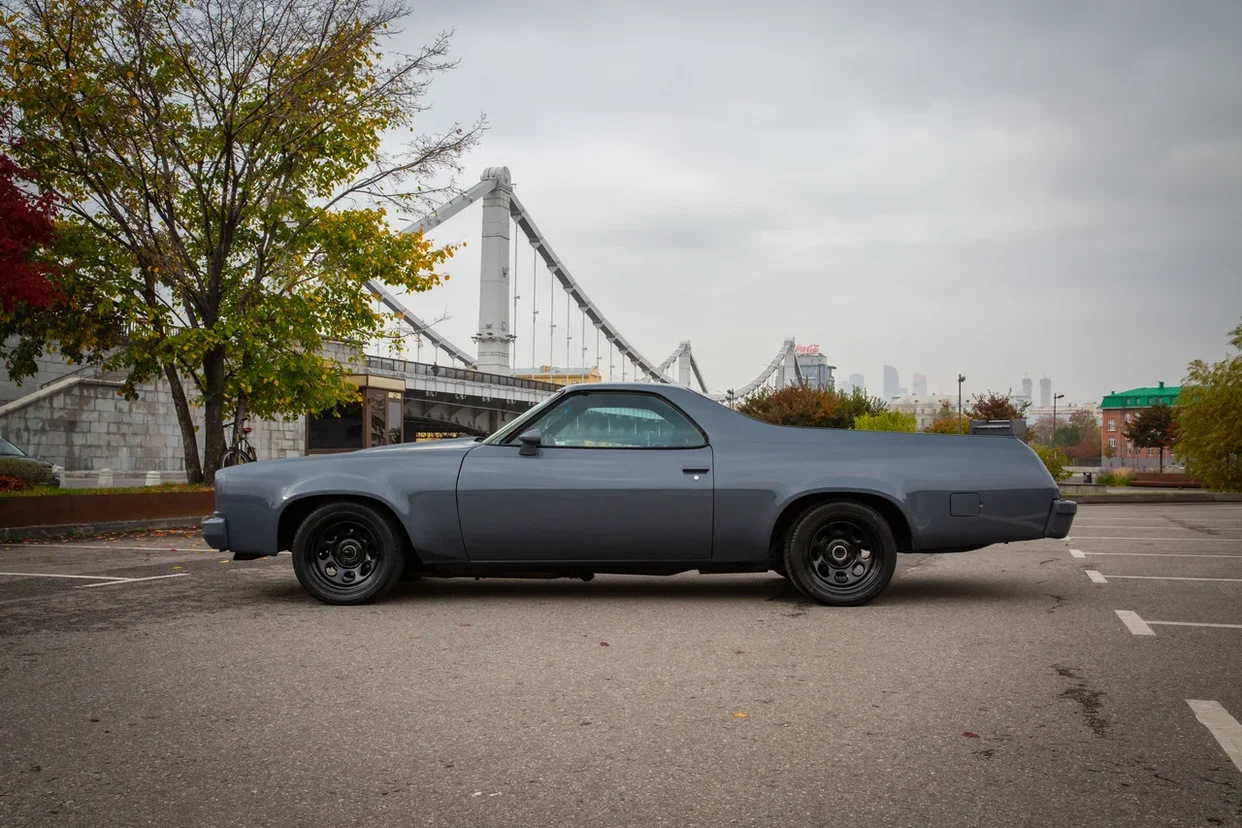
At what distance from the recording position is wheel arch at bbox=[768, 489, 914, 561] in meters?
6.73

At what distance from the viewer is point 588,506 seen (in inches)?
263

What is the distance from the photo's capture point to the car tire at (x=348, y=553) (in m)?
6.76

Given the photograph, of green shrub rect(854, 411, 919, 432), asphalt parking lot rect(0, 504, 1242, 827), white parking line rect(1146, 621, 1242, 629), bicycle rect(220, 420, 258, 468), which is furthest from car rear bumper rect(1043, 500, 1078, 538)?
green shrub rect(854, 411, 919, 432)

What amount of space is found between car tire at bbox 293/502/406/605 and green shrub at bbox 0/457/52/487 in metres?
14.4

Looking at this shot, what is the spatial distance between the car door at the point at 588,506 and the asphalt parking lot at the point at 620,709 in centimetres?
38

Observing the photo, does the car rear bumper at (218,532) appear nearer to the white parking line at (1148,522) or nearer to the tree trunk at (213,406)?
the tree trunk at (213,406)

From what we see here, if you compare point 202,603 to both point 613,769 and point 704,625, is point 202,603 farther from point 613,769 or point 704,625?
point 613,769

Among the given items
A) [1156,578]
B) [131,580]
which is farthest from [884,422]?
[131,580]

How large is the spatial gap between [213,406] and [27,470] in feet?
14.6

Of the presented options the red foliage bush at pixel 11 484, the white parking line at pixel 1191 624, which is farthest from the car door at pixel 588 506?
the red foliage bush at pixel 11 484

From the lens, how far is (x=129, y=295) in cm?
1739

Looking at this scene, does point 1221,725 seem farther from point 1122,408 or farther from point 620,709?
point 1122,408

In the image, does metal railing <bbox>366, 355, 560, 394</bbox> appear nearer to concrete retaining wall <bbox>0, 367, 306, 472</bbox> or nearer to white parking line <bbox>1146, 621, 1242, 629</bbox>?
concrete retaining wall <bbox>0, 367, 306, 472</bbox>

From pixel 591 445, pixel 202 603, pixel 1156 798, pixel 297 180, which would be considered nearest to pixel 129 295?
pixel 297 180
